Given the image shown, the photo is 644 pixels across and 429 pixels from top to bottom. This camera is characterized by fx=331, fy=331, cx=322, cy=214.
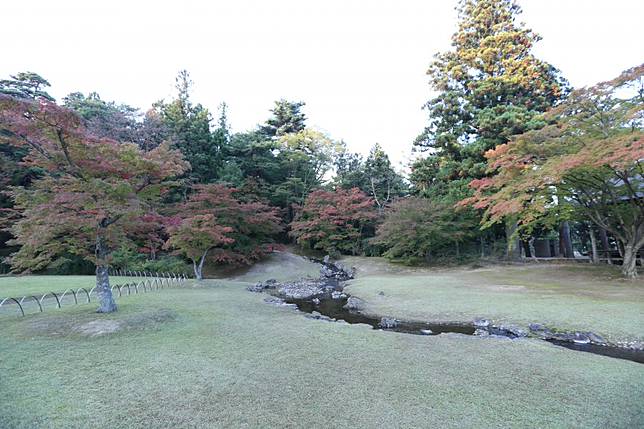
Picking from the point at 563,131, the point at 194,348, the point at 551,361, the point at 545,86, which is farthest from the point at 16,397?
the point at 545,86

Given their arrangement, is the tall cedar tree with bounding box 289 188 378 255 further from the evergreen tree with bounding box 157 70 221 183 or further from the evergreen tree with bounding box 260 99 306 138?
the evergreen tree with bounding box 260 99 306 138

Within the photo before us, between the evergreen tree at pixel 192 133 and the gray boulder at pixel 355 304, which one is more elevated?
the evergreen tree at pixel 192 133

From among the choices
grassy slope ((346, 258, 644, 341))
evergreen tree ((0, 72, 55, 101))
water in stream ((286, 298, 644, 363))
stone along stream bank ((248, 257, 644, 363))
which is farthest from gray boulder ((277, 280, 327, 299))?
evergreen tree ((0, 72, 55, 101))

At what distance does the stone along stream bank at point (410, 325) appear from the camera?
5704 mm

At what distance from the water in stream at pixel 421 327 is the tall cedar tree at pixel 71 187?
5372mm

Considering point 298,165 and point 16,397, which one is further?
point 298,165

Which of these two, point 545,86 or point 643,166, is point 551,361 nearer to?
point 643,166

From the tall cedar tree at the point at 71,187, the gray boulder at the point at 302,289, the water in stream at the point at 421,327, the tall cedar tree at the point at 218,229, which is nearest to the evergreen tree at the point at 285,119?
the tall cedar tree at the point at 218,229

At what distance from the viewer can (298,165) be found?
28.3m

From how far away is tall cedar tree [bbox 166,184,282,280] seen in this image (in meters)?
13.5

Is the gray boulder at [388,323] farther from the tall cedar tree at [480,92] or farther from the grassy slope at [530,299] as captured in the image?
the tall cedar tree at [480,92]

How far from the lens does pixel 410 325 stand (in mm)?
7539

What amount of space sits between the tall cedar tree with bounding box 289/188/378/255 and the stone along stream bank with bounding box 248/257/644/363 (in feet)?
28.3

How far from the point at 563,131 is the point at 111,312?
13974 mm
